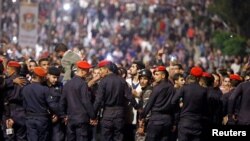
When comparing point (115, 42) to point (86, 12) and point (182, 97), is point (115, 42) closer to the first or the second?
point (86, 12)

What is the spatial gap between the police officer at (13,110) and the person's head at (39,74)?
476mm

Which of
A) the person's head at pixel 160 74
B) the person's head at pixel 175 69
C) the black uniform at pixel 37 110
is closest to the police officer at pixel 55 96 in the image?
the black uniform at pixel 37 110

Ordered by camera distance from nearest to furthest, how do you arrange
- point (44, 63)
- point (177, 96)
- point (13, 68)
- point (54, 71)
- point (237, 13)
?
point (177, 96) < point (54, 71) < point (13, 68) < point (44, 63) < point (237, 13)

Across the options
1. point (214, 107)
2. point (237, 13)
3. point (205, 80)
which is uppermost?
point (237, 13)

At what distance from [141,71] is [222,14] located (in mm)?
18936

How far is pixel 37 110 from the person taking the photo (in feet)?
65.3

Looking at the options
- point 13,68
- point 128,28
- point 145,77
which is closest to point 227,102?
point 145,77

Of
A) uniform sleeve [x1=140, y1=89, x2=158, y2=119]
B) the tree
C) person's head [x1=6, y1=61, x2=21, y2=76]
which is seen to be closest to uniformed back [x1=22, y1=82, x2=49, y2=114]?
person's head [x1=6, y1=61, x2=21, y2=76]

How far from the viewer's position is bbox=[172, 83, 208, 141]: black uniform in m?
19.2

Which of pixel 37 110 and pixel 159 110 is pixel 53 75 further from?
pixel 159 110

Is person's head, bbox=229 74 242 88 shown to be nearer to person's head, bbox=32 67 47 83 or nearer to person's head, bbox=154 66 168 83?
person's head, bbox=154 66 168 83

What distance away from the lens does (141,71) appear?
20188 millimetres

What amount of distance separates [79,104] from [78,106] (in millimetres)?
44

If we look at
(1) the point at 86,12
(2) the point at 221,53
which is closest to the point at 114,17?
(1) the point at 86,12
